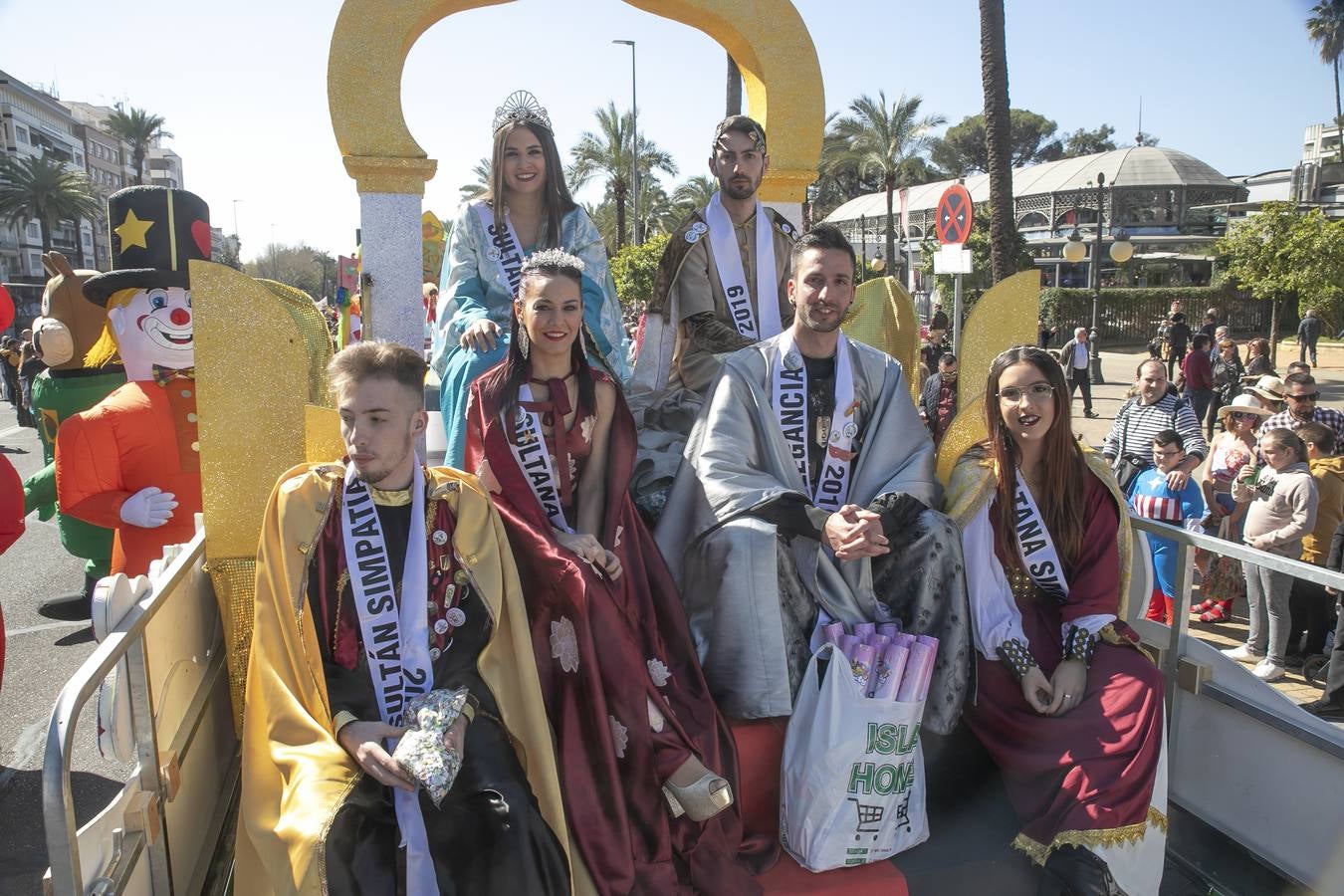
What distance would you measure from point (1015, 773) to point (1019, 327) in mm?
1975

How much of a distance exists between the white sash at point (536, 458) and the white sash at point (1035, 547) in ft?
5.28

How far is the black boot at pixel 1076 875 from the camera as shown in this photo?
2.63 m

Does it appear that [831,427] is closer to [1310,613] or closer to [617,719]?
[617,719]

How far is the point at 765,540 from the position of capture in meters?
3.18

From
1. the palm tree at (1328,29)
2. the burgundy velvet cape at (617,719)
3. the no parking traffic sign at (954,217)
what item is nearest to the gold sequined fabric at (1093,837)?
the burgundy velvet cape at (617,719)

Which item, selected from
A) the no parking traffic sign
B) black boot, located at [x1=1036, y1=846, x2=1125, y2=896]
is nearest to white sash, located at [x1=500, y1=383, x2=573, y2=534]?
black boot, located at [x1=1036, y1=846, x2=1125, y2=896]

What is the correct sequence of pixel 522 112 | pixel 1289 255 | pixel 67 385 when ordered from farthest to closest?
pixel 1289 255
pixel 67 385
pixel 522 112

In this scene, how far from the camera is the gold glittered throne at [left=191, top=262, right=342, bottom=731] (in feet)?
10.2

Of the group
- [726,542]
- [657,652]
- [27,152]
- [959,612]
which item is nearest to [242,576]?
[657,652]

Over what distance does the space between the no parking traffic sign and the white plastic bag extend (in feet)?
19.4

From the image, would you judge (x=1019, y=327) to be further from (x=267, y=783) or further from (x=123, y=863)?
(x=123, y=863)

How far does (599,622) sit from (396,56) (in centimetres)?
284

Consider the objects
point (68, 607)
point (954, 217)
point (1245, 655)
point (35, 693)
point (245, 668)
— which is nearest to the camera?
point (245, 668)

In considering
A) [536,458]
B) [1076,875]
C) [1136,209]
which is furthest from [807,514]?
[1136,209]
